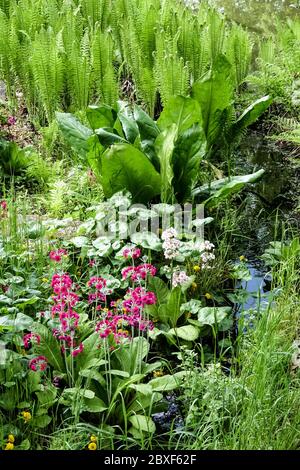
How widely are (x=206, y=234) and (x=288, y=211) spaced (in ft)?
2.31

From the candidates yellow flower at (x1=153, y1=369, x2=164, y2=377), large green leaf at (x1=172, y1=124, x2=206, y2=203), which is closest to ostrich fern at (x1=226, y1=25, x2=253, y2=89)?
large green leaf at (x1=172, y1=124, x2=206, y2=203)

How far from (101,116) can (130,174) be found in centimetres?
57

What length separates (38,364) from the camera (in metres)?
2.17

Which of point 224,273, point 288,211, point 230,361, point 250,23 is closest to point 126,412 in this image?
point 230,361

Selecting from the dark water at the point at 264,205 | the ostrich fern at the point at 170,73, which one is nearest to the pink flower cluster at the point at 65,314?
the dark water at the point at 264,205

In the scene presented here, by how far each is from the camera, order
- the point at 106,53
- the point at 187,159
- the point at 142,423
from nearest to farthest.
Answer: the point at 142,423
the point at 187,159
the point at 106,53

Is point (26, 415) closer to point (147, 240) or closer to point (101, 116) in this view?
point (147, 240)

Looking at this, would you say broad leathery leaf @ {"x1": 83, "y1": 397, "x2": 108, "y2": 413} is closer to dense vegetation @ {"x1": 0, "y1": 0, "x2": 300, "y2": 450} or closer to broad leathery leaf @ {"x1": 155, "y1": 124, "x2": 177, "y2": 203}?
dense vegetation @ {"x1": 0, "y1": 0, "x2": 300, "y2": 450}

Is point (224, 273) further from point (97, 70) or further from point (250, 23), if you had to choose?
point (250, 23)

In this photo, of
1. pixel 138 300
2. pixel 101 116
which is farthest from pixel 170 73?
pixel 138 300

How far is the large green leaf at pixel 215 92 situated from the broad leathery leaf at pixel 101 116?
490 millimetres

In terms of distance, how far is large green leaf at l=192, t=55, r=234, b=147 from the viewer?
3.46 metres

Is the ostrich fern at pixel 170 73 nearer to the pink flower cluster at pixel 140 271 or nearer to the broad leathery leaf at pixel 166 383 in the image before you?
the pink flower cluster at pixel 140 271

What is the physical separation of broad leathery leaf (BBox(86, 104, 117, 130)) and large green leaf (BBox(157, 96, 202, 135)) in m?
0.38
